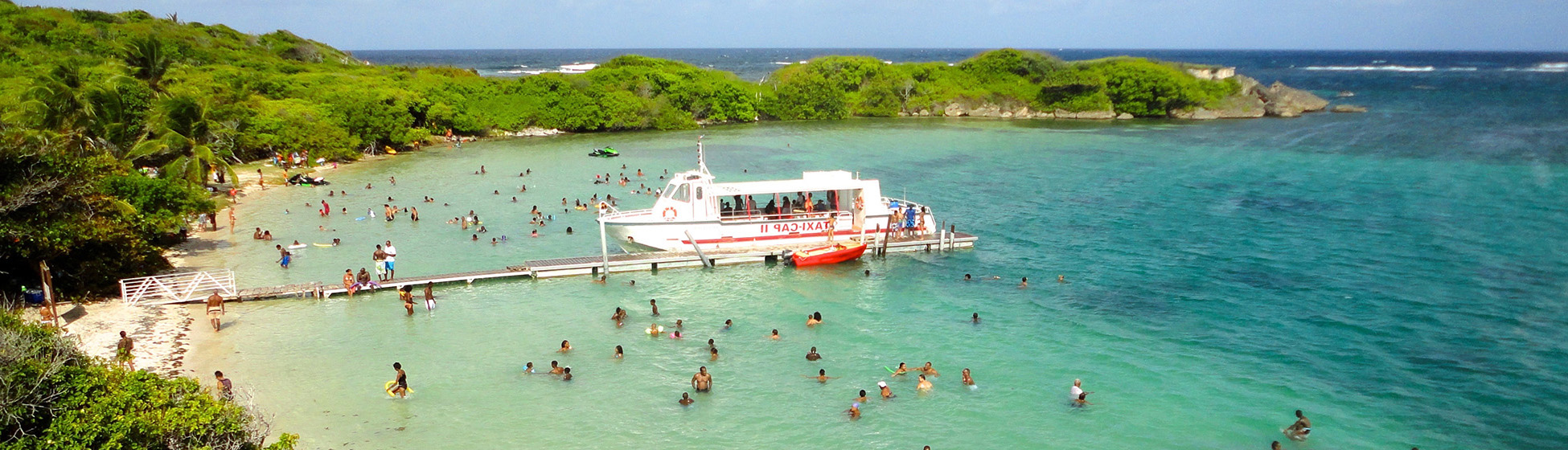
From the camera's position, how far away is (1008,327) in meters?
26.7

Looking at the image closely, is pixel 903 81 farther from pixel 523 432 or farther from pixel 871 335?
pixel 523 432

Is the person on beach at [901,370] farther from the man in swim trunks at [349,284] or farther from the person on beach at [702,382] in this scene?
the man in swim trunks at [349,284]

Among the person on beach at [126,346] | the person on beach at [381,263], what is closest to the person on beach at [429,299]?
the person on beach at [381,263]

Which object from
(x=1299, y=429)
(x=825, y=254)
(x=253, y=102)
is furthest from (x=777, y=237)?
(x=253, y=102)

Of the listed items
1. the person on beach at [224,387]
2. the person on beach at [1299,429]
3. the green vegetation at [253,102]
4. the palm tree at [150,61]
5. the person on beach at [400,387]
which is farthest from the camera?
the palm tree at [150,61]

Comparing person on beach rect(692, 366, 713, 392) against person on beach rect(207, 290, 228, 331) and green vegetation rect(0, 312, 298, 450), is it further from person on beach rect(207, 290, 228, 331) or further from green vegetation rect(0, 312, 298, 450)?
person on beach rect(207, 290, 228, 331)

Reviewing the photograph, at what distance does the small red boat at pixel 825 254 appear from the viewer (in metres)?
32.9

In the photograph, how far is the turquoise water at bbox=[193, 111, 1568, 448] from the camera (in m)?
20.3

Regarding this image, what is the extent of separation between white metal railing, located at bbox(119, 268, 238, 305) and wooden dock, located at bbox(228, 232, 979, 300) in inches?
36.6

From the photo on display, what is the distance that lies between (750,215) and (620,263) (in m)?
5.04

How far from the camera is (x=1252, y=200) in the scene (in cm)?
4753

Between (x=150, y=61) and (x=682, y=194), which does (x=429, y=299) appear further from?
(x=150, y=61)

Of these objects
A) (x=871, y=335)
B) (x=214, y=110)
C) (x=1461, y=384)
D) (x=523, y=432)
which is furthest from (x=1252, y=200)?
(x=214, y=110)

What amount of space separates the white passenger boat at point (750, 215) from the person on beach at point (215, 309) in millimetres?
11526
